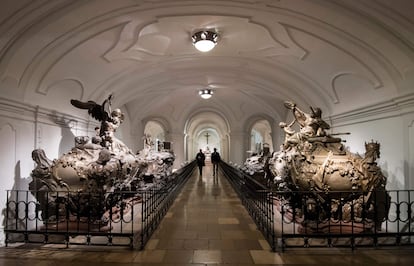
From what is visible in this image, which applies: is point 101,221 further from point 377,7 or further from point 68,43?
point 377,7

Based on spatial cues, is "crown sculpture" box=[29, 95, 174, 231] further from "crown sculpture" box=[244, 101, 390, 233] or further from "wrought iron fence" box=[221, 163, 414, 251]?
"crown sculpture" box=[244, 101, 390, 233]

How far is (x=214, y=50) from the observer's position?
726 centimetres

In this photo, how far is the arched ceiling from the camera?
457 centimetres

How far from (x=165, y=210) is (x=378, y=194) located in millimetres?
4241

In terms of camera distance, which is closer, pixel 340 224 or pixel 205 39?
pixel 340 224

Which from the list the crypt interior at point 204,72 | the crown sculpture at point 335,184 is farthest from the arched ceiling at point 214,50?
the crown sculpture at point 335,184

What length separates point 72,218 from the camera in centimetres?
541

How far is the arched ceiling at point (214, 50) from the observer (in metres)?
4.57

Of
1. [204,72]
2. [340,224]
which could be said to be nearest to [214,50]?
[204,72]

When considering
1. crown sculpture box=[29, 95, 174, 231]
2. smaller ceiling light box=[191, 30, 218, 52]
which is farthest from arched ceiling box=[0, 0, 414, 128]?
crown sculpture box=[29, 95, 174, 231]

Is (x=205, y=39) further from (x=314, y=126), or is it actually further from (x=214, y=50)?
(x=314, y=126)

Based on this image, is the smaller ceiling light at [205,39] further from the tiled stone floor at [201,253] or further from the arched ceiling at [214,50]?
the tiled stone floor at [201,253]

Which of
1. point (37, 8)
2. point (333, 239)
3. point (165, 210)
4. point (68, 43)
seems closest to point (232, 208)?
point (165, 210)

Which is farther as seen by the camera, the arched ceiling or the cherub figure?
the cherub figure
